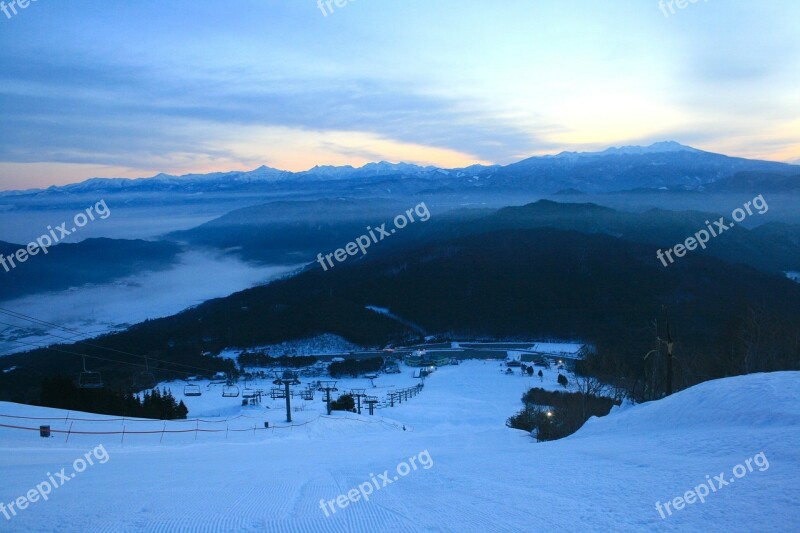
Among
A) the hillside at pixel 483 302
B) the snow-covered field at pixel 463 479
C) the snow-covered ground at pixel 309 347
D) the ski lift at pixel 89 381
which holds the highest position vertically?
the snow-covered field at pixel 463 479

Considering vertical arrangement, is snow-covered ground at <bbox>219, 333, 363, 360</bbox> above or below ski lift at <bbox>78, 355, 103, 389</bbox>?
below

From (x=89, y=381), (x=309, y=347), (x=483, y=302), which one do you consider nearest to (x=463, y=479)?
(x=89, y=381)

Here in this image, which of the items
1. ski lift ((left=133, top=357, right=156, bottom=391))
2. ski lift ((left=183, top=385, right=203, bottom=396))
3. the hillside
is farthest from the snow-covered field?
the hillside

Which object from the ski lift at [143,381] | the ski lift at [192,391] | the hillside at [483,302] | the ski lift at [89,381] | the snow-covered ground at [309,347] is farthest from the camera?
the snow-covered ground at [309,347]

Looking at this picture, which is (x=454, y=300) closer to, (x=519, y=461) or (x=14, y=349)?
(x=14, y=349)

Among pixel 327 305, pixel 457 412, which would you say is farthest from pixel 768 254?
pixel 457 412

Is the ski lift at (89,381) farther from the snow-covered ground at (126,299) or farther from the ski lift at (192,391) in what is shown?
the snow-covered ground at (126,299)

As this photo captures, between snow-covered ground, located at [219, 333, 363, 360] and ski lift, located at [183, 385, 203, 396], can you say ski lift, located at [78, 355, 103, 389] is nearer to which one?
ski lift, located at [183, 385, 203, 396]

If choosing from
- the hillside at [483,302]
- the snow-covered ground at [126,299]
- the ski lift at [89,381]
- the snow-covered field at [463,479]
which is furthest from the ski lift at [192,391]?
the snow-covered ground at [126,299]
